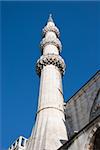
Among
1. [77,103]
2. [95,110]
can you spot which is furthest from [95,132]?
[77,103]

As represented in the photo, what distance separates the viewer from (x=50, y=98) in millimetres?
14883

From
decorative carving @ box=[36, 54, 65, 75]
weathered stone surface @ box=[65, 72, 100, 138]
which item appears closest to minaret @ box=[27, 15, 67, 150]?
decorative carving @ box=[36, 54, 65, 75]

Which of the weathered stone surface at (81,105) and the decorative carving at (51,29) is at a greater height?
the decorative carving at (51,29)

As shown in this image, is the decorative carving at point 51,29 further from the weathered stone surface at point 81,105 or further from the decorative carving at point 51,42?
the weathered stone surface at point 81,105

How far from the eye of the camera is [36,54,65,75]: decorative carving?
54.6 ft

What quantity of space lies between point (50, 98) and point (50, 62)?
232 cm

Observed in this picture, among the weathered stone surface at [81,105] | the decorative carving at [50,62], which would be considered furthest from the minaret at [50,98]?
the weathered stone surface at [81,105]

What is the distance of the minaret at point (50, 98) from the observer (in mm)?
12913

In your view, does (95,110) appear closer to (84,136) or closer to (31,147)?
(31,147)

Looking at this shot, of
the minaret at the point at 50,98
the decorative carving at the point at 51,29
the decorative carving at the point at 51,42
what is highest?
the decorative carving at the point at 51,29

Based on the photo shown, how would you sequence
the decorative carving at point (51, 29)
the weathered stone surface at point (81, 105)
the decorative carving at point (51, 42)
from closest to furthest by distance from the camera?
the decorative carving at point (51, 42) < the decorative carving at point (51, 29) < the weathered stone surface at point (81, 105)

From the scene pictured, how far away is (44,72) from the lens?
53.8 feet

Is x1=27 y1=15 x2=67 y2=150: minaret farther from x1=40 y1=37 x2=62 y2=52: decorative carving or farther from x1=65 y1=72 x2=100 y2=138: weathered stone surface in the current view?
x1=65 y1=72 x2=100 y2=138: weathered stone surface

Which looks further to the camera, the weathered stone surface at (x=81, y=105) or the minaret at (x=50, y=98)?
the weathered stone surface at (x=81, y=105)
